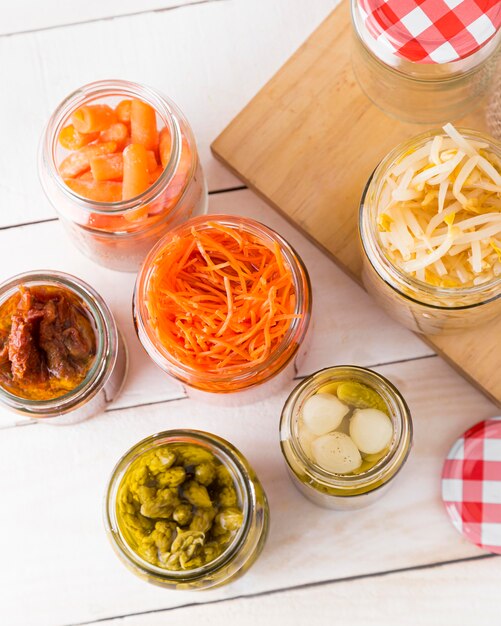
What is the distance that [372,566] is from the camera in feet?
4.32

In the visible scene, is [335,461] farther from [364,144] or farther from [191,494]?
[364,144]

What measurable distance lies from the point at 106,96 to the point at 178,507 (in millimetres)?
597

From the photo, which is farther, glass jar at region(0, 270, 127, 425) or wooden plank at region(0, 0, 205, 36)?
wooden plank at region(0, 0, 205, 36)

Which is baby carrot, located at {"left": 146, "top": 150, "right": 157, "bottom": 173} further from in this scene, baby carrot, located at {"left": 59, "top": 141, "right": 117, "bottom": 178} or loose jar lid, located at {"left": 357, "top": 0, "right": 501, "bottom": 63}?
loose jar lid, located at {"left": 357, "top": 0, "right": 501, "bottom": 63}

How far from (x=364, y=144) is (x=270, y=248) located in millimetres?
236

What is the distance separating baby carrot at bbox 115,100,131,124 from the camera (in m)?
1.23

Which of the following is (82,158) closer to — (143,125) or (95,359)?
(143,125)

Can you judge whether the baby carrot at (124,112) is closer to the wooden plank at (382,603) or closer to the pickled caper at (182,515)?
the pickled caper at (182,515)

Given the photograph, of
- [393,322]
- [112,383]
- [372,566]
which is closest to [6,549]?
[112,383]

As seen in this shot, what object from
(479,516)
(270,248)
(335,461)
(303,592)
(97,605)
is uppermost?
(270,248)

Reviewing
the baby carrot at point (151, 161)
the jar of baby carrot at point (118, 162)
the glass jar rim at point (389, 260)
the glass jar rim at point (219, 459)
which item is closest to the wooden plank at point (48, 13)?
the jar of baby carrot at point (118, 162)

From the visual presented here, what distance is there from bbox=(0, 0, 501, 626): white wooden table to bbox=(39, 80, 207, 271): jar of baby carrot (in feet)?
0.47

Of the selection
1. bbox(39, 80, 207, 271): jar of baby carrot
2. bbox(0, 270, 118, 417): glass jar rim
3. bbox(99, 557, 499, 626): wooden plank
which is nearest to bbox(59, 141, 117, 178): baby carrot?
bbox(39, 80, 207, 271): jar of baby carrot

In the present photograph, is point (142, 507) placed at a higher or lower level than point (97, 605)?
higher
